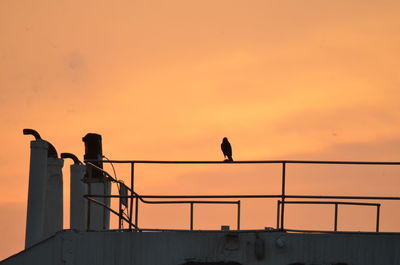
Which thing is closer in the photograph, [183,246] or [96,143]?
[183,246]

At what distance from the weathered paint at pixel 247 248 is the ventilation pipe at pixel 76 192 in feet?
26.6

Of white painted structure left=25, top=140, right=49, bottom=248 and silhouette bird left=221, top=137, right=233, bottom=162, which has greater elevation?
silhouette bird left=221, top=137, right=233, bottom=162

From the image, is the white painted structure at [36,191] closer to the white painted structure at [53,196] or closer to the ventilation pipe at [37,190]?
the ventilation pipe at [37,190]

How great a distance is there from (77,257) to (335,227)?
193 inches

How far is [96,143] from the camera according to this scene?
2786cm

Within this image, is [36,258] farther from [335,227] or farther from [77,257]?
[335,227]

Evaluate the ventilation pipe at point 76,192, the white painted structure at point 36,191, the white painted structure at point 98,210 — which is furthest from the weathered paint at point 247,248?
the ventilation pipe at point 76,192

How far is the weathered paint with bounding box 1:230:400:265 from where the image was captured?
65.5 ft

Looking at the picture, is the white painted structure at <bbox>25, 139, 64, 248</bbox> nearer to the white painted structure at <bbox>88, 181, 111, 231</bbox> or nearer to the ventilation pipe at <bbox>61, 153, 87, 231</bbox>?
the white painted structure at <bbox>88, 181, 111, 231</bbox>

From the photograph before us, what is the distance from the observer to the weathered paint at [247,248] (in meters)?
20.0

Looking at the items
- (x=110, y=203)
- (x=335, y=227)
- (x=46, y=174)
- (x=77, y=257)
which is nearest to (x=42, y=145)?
(x=46, y=174)

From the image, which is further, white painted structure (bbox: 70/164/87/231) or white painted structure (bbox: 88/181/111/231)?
white painted structure (bbox: 70/164/87/231)

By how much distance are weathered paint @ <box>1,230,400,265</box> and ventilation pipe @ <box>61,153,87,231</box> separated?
8.10m

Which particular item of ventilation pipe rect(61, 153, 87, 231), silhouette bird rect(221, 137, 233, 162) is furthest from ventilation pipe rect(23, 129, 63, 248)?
silhouette bird rect(221, 137, 233, 162)
